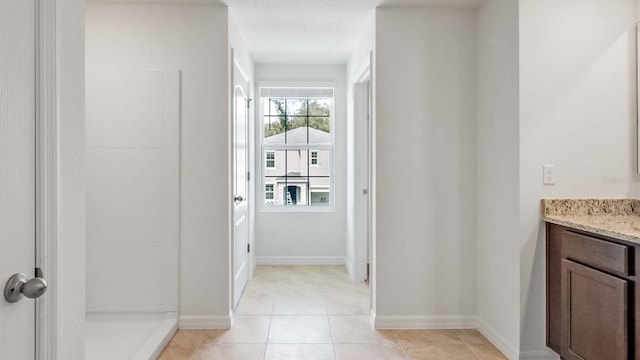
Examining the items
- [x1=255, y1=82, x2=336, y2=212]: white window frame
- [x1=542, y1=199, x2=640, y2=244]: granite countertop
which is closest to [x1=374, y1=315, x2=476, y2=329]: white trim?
[x1=542, y1=199, x2=640, y2=244]: granite countertop

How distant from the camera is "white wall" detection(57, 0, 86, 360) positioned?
4.09 feet

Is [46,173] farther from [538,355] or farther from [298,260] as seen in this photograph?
[298,260]

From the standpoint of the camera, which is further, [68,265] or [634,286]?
[634,286]

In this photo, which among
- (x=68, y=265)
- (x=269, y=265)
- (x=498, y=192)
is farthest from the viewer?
(x=269, y=265)

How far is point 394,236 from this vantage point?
3225 millimetres

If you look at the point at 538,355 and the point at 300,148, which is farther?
the point at 300,148

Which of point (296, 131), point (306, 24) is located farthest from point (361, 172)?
point (306, 24)

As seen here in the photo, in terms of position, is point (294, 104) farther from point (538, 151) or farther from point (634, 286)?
point (634, 286)

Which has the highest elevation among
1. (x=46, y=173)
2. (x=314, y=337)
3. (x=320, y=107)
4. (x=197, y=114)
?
(x=320, y=107)

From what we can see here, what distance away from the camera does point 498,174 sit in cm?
286

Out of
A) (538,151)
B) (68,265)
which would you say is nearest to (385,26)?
(538,151)

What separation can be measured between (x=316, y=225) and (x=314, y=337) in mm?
2275

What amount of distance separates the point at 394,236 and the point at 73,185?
2343mm

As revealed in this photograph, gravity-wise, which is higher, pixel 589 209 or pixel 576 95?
pixel 576 95
